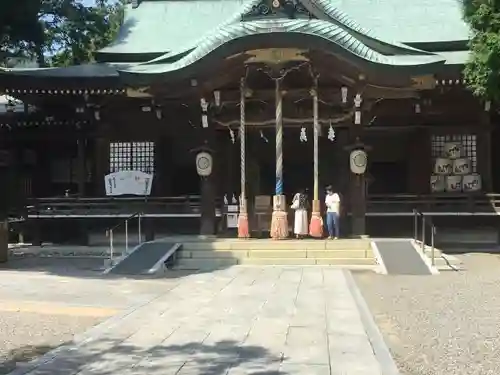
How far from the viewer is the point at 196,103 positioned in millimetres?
17094

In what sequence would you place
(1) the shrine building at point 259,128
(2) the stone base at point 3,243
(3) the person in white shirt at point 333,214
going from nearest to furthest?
(2) the stone base at point 3,243 → (1) the shrine building at point 259,128 → (3) the person in white shirt at point 333,214

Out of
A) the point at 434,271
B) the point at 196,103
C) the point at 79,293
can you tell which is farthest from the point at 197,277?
the point at 196,103

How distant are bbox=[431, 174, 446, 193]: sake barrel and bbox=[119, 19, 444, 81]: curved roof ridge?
3.65 meters

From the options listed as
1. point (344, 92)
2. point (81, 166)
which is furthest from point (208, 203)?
point (344, 92)

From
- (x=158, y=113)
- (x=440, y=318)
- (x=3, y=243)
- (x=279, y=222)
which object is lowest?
(x=440, y=318)

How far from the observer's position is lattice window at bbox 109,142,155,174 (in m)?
18.6

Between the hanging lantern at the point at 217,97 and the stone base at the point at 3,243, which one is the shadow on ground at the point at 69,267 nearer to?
the stone base at the point at 3,243

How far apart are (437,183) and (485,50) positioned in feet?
15.9

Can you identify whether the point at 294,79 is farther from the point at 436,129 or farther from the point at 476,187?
the point at 476,187

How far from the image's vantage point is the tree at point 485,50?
13.5 meters

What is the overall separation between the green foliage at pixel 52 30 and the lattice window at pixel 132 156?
369 cm

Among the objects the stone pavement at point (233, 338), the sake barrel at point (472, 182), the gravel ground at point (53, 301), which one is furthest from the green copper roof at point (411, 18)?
the gravel ground at point (53, 301)

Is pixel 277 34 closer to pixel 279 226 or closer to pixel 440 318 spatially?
pixel 279 226

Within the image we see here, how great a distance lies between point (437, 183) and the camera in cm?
1767
